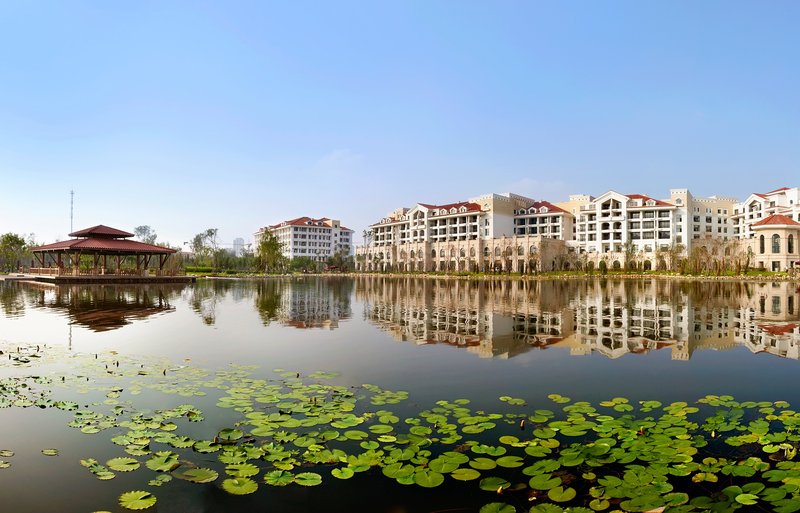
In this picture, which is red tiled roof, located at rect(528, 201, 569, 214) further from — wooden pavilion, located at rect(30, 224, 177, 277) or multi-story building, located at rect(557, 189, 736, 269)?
wooden pavilion, located at rect(30, 224, 177, 277)

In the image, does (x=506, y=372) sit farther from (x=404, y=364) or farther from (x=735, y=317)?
(x=735, y=317)

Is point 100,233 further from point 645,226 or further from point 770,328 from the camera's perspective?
point 645,226

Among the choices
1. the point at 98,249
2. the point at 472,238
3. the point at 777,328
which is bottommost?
the point at 777,328

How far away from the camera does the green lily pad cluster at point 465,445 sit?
413 centimetres

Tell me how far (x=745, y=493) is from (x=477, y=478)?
2283mm

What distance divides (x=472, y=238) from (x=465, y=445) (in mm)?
87275

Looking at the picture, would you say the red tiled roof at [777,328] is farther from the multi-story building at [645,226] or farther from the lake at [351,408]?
the multi-story building at [645,226]

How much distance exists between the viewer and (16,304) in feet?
72.1

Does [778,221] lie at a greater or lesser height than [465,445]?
greater

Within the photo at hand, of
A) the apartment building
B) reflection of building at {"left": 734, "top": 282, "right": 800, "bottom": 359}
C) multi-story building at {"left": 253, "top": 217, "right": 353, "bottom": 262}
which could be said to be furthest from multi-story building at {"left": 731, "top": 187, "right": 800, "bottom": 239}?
multi-story building at {"left": 253, "top": 217, "right": 353, "bottom": 262}

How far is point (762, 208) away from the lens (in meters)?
78.8

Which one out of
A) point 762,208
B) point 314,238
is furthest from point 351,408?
point 314,238

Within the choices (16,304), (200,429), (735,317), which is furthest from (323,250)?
(200,429)

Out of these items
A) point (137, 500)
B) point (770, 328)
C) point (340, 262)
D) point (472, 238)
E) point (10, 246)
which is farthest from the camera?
point (340, 262)
